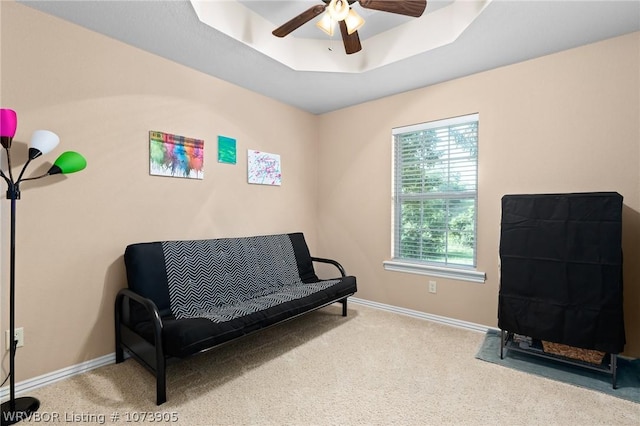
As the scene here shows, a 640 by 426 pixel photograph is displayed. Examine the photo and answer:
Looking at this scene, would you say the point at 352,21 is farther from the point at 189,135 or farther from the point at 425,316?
the point at 425,316

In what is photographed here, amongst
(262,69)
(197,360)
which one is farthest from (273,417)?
(262,69)

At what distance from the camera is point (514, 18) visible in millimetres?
2162

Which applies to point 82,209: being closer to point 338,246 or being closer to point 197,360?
→ point 197,360

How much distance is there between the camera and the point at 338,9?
186cm

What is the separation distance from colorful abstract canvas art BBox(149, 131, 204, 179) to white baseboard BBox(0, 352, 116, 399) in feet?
4.90

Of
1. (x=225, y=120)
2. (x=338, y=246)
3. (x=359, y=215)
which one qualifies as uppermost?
(x=225, y=120)

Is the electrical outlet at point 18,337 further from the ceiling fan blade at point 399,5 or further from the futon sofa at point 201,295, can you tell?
the ceiling fan blade at point 399,5

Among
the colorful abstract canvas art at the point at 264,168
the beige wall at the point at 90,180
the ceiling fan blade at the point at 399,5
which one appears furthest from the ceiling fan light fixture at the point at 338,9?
the colorful abstract canvas art at the point at 264,168

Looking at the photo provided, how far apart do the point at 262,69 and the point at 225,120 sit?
65 cm

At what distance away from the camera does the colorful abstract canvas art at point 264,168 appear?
346cm

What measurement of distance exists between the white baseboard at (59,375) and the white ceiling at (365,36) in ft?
8.00

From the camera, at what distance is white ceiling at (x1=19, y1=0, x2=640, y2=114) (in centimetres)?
207

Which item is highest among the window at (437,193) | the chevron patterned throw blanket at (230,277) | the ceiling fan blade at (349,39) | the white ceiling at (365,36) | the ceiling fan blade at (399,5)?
the white ceiling at (365,36)

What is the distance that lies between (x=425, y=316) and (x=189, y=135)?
2.99 meters
